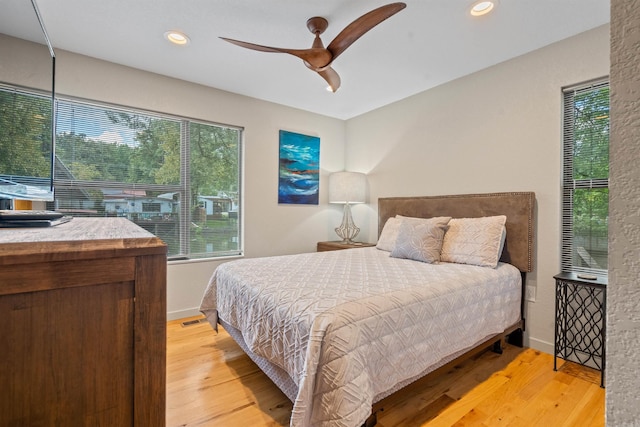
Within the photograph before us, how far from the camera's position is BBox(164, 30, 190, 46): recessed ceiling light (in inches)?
91.0

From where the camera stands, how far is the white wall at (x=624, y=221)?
0.42 metres

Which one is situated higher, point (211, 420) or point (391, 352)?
point (391, 352)

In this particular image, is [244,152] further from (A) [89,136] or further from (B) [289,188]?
(A) [89,136]

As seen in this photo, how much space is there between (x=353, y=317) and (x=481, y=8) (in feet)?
7.10

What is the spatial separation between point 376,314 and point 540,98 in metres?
2.38

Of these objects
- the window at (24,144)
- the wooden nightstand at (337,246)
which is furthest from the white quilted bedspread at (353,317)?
the wooden nightstand at (337,246)

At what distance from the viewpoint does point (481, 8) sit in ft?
6.54

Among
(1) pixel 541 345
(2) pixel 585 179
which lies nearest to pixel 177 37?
(2) pixel 585 179

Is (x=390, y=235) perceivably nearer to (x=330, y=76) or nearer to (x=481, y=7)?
(x=330, y=76)

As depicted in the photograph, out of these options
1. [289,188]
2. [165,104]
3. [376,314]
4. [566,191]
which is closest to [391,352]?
[376,314]

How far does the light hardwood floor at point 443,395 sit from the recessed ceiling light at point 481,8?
7.78ft

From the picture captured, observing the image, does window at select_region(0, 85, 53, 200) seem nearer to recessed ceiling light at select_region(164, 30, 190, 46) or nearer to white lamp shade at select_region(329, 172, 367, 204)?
recessed ceiling light at select_region(164, 30, 190, 46)

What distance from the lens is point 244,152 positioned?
3586 mm

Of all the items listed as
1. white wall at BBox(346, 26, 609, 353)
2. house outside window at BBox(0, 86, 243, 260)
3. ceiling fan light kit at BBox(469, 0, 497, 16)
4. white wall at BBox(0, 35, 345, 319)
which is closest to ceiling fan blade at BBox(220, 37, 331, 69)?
ceiling fan light kit at BBox(469, 0, 497, 16)
